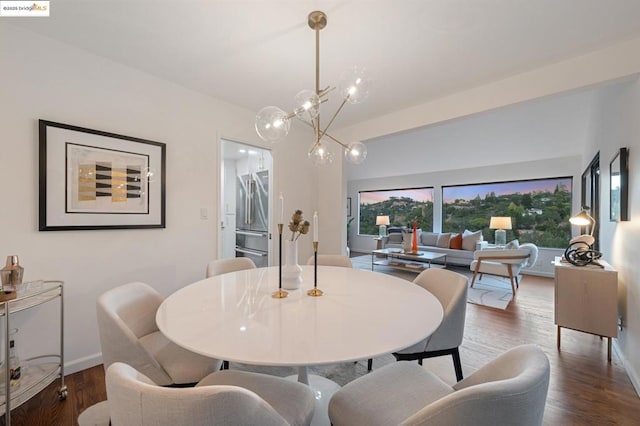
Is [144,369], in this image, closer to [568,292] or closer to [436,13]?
[436,13]

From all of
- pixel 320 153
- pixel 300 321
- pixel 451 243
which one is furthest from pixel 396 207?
pixel 300 321

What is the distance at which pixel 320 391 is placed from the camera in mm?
1742

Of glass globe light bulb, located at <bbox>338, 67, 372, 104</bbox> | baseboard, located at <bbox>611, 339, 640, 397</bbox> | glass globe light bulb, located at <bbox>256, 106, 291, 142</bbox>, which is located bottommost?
baseboard, located at <bbox>611, 339, 640, 397</bbox>

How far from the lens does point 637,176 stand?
77.7 inches

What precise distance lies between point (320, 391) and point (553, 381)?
1.75 m

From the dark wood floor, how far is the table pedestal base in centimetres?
117

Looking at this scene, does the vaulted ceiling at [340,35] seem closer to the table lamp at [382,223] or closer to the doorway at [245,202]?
the doorway at [245,202]

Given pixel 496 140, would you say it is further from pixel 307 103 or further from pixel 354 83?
pixel 307 103

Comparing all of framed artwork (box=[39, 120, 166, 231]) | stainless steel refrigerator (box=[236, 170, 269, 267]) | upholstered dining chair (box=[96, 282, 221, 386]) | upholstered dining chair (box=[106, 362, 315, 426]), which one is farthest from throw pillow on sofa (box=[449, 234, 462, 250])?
upholstered dining chair (box=[106, 362, 315, 426])

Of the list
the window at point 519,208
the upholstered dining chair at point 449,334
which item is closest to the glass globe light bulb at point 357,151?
the upholstered dining chair at point 449,334

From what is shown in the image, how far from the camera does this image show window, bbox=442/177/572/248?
545 cm

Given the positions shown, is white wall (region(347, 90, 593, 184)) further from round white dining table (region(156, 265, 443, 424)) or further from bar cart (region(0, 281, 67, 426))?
bar cart (region(0, 281, 67, 426))

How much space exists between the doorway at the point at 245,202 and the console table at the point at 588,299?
3.06m

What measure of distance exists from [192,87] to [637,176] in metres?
3.72
